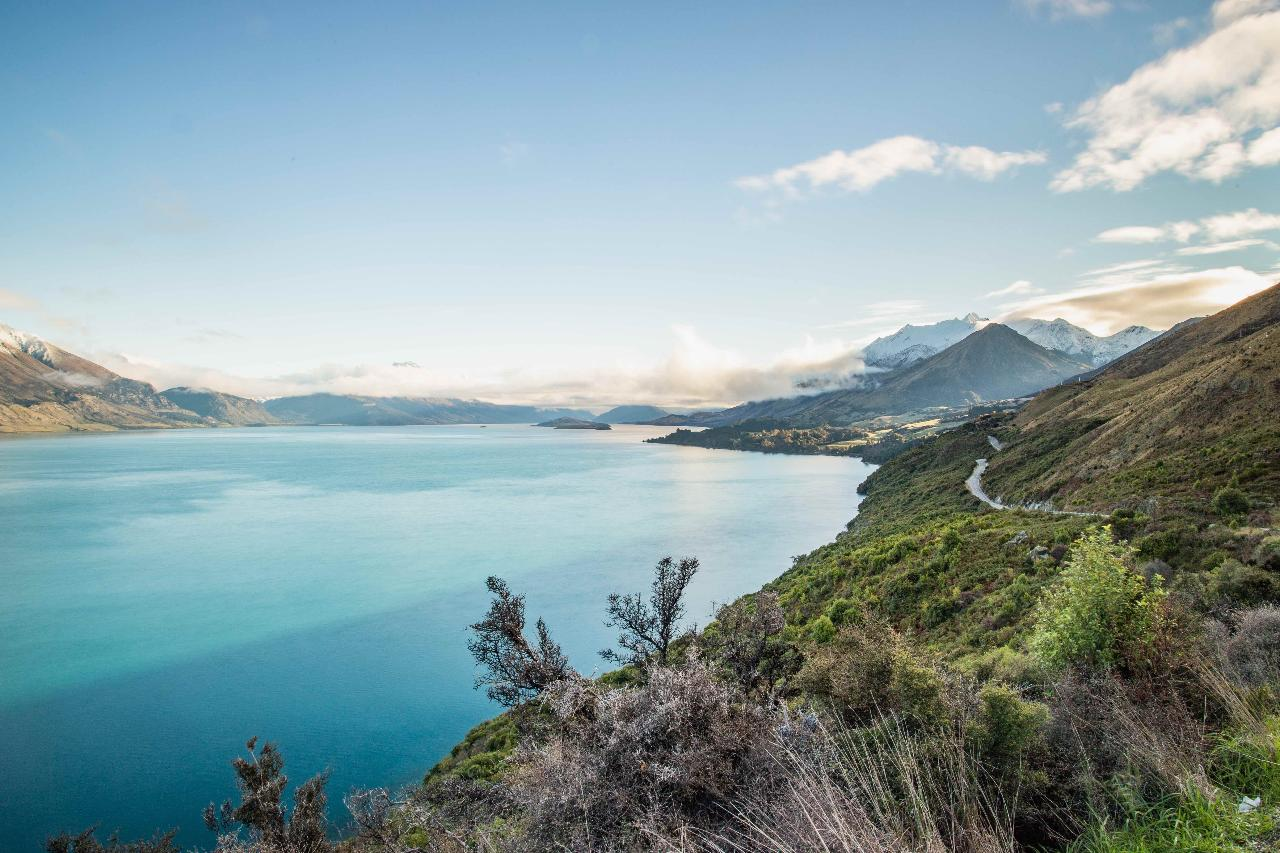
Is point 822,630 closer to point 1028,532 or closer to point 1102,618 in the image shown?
point 1028,532

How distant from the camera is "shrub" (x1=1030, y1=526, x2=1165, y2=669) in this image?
375 inches

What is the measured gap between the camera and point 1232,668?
848 cm

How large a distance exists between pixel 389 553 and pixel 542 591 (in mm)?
25148

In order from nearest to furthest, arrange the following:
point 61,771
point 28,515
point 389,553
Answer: point 61,771 < point 389,553 < point 28,515

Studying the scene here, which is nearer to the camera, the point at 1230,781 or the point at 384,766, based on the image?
the point at 1230,781

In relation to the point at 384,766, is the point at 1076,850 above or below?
above

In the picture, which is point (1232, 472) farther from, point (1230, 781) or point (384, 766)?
point (384, 766)

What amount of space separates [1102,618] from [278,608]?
57969 mm

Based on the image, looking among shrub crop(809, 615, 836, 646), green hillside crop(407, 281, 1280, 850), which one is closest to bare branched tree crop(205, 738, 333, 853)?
green hillside crop(407, 281, 1280, 850)

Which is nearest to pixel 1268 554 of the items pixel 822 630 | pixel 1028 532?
pixel 1028 532

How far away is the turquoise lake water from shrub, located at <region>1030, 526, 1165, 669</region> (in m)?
27.6

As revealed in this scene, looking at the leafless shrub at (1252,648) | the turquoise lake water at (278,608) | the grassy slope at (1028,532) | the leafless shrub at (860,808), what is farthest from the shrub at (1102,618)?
the turquoise lake water at (278,608)

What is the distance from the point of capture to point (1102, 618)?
1031cm

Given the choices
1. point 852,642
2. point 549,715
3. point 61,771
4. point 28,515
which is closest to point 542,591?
point 61,771
